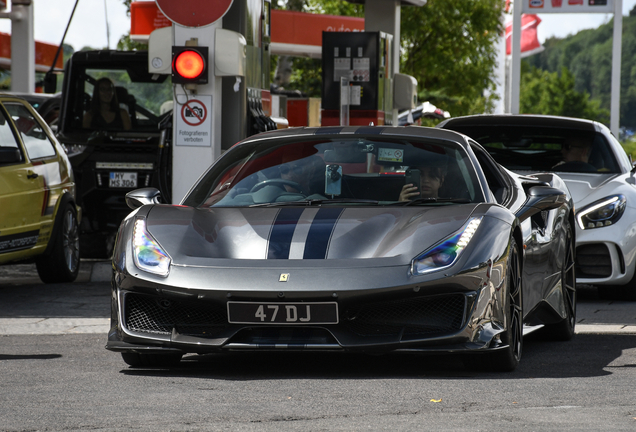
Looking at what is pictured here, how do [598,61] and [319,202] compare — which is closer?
[319,202]

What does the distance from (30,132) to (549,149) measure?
14.4 feet

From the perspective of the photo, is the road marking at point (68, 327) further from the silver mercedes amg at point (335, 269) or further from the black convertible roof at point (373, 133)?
the black convertible roof at point (373, 133)

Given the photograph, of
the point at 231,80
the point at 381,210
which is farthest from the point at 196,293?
the point at 231,80

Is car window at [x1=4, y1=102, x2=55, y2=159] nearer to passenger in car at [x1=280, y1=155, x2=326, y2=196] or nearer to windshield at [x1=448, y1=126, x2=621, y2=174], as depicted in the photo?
windshield at [x1=448, y1=126, x2=621, y2=174]

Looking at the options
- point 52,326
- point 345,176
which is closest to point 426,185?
point 345,176

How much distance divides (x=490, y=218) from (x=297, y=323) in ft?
3.34

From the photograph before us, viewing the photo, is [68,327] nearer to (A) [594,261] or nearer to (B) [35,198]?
(B) [35,198]

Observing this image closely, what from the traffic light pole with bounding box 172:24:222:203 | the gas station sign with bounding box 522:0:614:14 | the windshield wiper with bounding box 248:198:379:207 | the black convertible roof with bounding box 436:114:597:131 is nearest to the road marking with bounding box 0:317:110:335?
the windshield wiper with bounding box 248:198:379:207

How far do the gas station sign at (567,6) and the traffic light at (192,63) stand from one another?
28.3 feet

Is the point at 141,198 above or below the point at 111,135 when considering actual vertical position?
below

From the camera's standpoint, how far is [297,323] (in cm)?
492

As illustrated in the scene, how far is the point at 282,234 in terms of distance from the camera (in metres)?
5.11

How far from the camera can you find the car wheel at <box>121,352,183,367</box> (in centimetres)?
536

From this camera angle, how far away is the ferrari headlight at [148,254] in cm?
506
